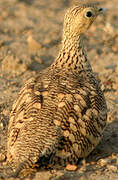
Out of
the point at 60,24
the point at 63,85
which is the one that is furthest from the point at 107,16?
the point at 63,85

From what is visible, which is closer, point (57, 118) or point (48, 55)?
point (57, 118)

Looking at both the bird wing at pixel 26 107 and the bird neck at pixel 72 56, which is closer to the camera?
the bird wing at pixel 26 107

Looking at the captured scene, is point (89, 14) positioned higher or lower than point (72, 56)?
higher

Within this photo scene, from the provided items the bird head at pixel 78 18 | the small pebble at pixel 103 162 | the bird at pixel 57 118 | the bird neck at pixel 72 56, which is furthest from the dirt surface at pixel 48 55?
the bird head at pixel 78 18

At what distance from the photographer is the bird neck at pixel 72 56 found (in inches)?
227

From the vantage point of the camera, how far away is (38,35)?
10.8 meters

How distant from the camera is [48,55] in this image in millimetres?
9555

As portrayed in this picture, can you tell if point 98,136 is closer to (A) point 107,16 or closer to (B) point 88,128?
(B) point 88,128

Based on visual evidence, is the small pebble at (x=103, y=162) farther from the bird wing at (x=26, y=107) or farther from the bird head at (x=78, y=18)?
the bird head at (x=78, y=18)

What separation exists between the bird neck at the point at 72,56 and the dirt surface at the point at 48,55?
3.75ft

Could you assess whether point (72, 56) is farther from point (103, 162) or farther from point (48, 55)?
point (48, 55)

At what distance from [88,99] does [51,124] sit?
707 mm

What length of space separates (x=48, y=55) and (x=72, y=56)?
3.76 meters

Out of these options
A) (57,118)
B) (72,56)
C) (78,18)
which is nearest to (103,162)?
(57,118)
